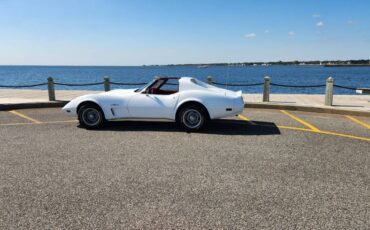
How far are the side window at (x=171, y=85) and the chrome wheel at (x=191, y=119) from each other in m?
0.69

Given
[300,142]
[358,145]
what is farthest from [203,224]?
[358,145]

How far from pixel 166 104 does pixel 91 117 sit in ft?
6.22

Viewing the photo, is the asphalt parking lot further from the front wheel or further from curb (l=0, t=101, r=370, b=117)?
curb (l=0, t=101, r=370, b=117)

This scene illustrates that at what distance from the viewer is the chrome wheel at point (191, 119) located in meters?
7.38

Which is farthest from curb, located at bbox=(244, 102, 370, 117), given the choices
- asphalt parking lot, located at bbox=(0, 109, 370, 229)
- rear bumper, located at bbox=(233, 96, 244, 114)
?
rear bumper, located at bbox=(233, 96, 244, 114)

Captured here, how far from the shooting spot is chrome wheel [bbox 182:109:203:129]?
24.2ft

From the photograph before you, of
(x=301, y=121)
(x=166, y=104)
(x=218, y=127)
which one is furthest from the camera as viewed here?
(x=301, y=121)

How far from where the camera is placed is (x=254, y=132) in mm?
7465

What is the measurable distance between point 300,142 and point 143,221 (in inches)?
167

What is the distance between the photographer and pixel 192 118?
7.42 m

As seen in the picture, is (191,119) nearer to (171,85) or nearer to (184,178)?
(171,85)

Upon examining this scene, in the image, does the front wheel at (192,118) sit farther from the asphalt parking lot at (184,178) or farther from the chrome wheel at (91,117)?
the chrome wheel at (91,117)

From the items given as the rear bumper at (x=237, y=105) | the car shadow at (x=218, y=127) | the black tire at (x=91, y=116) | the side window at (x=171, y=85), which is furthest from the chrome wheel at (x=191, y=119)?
the black tire at (x=91, y=116)

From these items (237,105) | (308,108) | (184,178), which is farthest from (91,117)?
(308,108)
